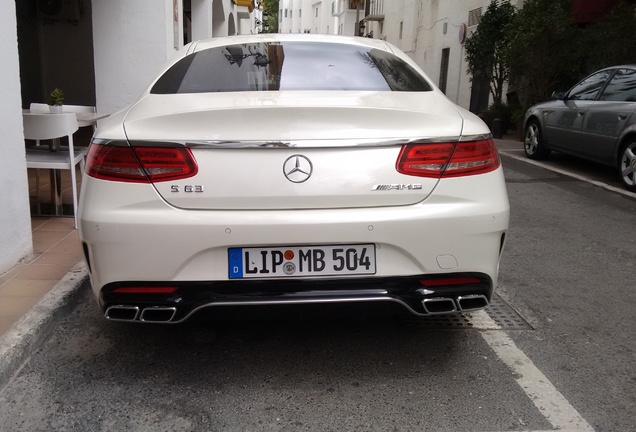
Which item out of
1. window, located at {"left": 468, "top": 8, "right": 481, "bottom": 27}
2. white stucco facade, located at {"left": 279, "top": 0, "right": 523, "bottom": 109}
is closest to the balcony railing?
white stucco facade, located at {"left": 279, "top": 0, "right": 523, "bottom": 109}

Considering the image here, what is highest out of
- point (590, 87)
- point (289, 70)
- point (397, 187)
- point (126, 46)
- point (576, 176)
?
point (126, 46)

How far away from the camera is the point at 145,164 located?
2.67 metres

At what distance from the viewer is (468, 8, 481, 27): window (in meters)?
20.1

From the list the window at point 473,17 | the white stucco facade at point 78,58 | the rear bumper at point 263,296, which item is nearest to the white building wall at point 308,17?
the window at point 473,17

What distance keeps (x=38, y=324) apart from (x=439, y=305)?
2072mm

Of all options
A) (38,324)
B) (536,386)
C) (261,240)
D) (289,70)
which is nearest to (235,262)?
(261,240)

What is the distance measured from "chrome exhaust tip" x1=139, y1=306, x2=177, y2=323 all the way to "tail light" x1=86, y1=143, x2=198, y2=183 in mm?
551

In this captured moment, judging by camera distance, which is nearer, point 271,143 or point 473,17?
point 271,143

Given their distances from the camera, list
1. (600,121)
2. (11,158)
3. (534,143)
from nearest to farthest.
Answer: (11,158) → (600,121) → (534,143)

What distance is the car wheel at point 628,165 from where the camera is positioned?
788 cm

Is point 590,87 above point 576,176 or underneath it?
above

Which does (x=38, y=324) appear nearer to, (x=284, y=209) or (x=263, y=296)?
(x=263, y=296)

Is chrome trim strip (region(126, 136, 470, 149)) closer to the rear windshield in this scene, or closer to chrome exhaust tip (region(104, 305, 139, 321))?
the rear windshield

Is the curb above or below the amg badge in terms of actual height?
below
